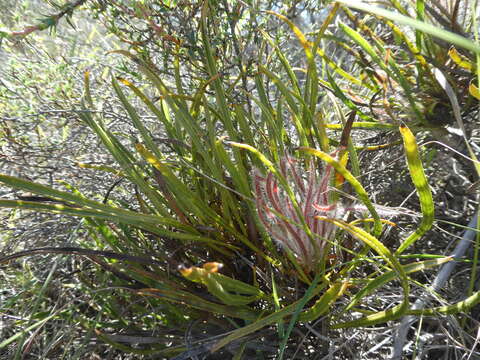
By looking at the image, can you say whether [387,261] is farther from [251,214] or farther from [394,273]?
[251,214]

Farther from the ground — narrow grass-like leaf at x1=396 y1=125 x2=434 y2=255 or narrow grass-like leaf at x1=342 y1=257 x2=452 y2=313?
narrow grass-like leaf at x1=396 y1=125 x2=434 y2=255

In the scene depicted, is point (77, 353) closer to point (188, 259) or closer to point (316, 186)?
point (188, 259)

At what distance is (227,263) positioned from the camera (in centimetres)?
104

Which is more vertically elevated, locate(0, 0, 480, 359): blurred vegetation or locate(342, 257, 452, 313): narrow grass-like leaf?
locate(0, 0, 480, 359): blurred vegetation

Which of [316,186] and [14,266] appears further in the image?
[14,266]

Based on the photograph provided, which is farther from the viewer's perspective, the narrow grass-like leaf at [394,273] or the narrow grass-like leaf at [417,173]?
the narrow grass-like leaf at [394,273]

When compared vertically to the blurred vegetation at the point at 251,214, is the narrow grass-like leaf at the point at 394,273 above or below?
below

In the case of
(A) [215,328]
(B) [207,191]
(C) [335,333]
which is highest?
(B) [207,191]

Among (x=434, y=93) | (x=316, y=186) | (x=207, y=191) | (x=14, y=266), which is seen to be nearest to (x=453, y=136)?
(x=434, y=93)

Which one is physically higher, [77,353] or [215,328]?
→ [77,353]

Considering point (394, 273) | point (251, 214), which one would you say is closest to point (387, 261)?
point (394, 273)

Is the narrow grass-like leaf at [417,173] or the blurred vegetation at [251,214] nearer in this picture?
the narrow grass-like leaf at [417,173]

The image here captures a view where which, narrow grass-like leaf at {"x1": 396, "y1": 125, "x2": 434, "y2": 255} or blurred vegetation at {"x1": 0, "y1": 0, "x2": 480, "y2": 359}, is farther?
blurred vegetation at {"x1": 0, "y1": 0, "x2": 480, "y2": 359}

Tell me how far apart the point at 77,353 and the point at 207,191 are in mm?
463
